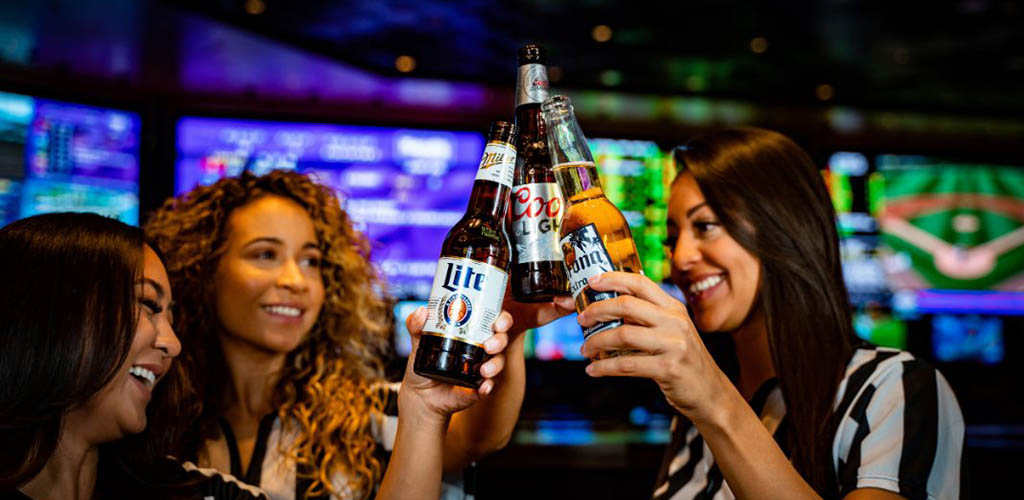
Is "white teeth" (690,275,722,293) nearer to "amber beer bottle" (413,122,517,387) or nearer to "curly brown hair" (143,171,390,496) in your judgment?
"amber beer bottle" (413,122,517,387)

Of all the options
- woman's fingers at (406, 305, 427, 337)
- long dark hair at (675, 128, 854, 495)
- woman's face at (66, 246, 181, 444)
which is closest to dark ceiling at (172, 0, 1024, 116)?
long dark hair at (675, 128, 854, 495)

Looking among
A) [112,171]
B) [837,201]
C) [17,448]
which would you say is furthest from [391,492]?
[837,201]

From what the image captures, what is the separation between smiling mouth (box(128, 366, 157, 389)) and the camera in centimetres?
153

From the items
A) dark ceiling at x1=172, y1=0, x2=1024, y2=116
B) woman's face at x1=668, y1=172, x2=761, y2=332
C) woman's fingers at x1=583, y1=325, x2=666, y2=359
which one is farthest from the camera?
dark ceiling at x1=172, y1=0, x2=1024, y2=116

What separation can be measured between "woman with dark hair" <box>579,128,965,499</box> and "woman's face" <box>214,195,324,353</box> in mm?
878

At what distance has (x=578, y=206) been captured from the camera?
1.26 m

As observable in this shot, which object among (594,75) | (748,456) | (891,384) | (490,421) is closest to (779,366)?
(891,384)

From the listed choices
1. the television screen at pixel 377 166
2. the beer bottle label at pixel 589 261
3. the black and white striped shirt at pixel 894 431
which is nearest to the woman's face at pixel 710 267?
the black and white striped shirt at pixel 894 431

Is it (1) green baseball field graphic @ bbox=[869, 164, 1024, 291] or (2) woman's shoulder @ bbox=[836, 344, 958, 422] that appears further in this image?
(1) green baseball field graphic @ bbox=[869, 164, 1024, 291]

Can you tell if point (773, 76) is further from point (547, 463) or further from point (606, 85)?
point (547, 463)

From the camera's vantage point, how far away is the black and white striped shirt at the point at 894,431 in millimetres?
1443

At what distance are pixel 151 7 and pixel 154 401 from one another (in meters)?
2.15

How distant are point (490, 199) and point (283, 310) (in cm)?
86

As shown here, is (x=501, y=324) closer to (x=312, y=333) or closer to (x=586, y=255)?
(x=586, y=255)
